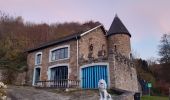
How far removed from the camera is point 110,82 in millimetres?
18969

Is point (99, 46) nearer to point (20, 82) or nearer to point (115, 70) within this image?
point (115, 70)

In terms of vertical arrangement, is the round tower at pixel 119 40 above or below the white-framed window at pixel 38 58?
above

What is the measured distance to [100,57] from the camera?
67.4 ft

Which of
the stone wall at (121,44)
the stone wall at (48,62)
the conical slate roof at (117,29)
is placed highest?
the conical slate roof at (117,29)

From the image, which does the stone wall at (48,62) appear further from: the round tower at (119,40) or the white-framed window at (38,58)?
the round tower at (119,40)

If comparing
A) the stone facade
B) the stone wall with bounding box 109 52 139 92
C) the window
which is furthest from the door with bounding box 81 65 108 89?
the window

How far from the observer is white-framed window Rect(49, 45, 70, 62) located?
23.8 metres

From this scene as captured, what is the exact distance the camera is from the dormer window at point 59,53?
23913 millimetres

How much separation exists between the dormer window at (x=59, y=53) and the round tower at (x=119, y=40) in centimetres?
527

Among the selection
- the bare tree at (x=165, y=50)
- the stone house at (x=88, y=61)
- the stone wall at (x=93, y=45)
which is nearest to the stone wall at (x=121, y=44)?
the stone house at (x=88, y=61)

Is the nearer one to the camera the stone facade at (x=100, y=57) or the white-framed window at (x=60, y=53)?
the stone facade at (x=100, y=57)

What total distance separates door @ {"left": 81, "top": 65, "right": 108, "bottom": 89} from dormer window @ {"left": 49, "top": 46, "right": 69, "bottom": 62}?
11.5 ft

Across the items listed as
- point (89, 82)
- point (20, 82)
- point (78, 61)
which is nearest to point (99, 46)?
point (78, 61)

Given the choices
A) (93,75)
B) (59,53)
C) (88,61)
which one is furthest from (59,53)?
(93,75)
